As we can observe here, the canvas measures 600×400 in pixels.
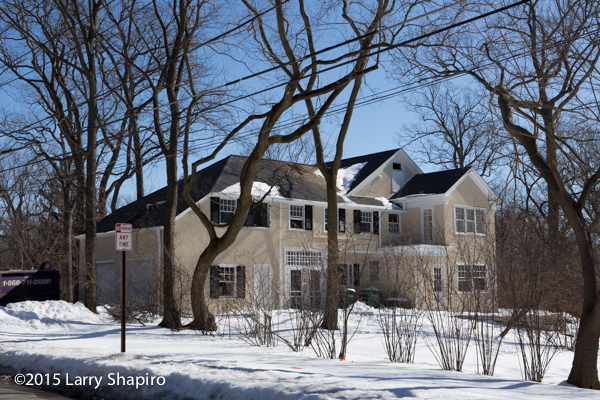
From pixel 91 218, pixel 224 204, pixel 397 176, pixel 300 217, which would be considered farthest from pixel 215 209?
pixel 397 176

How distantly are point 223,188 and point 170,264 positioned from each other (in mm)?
8965

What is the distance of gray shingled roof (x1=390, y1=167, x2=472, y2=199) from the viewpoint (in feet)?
106

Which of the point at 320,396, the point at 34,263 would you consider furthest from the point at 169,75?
the point at 34,263

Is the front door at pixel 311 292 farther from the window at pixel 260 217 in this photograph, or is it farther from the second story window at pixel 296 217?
the second story window at pixel 296 217

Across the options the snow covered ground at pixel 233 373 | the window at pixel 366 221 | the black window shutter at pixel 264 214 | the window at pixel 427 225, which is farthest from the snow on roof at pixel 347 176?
the snow covered ground at pixel 233 373

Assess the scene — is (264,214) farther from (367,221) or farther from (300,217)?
(367,221)

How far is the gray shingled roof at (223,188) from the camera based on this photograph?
2695 centimetres

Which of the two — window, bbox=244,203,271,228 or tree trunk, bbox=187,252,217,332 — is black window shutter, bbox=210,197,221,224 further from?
tree trunk, bbox=187,252,217,332

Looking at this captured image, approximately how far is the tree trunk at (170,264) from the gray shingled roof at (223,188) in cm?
669

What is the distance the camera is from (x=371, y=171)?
109 ft

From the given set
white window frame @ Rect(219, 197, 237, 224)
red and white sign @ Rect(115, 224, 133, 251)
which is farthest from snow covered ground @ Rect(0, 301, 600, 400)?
white window frame @ Rect(219, 197, 237, 224)

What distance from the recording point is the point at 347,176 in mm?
34406

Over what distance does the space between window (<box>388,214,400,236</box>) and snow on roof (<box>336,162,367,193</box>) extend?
9.54ft

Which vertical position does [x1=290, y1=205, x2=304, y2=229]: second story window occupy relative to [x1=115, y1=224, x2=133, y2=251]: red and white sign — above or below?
above
